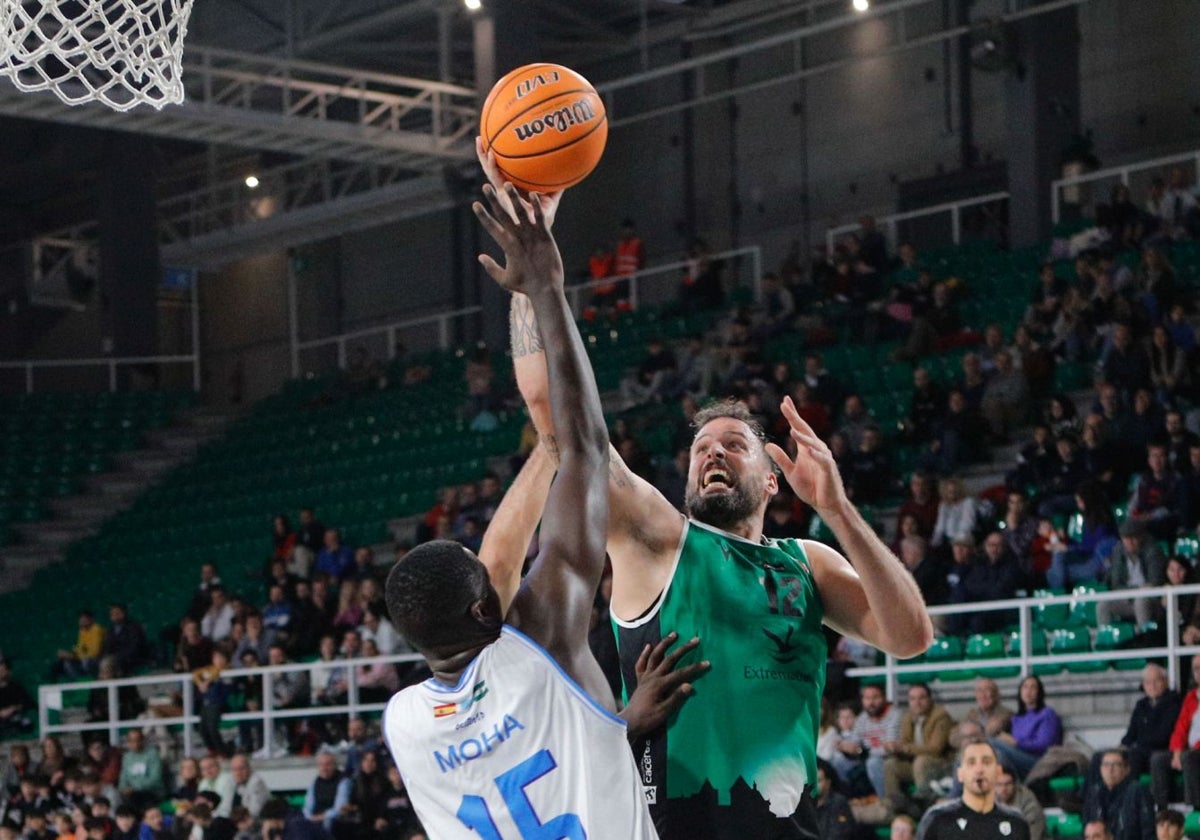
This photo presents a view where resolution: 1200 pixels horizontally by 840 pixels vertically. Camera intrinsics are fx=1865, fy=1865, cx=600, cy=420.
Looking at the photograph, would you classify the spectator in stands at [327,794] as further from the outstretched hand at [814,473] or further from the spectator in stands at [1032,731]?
the outstretched hand at [814,473]

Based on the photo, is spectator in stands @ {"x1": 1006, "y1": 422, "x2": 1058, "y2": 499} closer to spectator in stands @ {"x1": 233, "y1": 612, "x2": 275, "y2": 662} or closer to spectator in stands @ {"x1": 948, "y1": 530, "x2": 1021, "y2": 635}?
spectator in stands @ {"x1": 948, "y1": 530, "x2": 1021, "y2": 635}

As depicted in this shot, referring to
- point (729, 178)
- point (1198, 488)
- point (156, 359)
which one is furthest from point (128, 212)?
point (1198, 488)

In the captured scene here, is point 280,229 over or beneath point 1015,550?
over

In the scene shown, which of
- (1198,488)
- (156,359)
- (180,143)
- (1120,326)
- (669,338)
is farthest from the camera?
(180,143)

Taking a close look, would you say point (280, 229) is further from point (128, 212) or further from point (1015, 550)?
point (1015, 550)

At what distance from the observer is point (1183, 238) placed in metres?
17.0

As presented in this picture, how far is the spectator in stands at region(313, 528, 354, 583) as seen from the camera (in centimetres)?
1864

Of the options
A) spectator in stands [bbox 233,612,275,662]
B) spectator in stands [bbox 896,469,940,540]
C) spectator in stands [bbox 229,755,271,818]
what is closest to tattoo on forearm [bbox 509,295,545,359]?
spectator in stands [bbox 896,469,940,540]

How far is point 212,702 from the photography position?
55.9ft

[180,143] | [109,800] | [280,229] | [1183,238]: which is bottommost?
[109,800]

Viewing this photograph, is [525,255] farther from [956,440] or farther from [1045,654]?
[956,440]

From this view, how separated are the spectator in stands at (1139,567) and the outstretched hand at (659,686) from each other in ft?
26.4

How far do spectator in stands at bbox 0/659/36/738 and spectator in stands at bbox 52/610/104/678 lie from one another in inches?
21.0

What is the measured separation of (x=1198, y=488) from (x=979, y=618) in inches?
69.7
